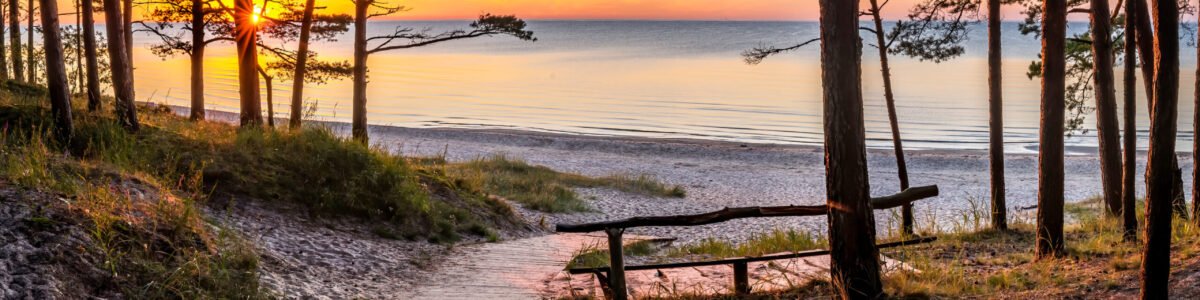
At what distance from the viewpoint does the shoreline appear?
76.4 ft

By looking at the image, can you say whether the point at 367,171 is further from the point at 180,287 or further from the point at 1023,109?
the point at 1023,109

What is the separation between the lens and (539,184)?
84.9ft

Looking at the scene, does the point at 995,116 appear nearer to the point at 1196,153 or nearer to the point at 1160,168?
the point at 1196,153

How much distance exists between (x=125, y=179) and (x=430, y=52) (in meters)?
150

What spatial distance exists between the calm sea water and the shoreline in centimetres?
425

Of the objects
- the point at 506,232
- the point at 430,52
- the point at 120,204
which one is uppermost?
the point at 430,52

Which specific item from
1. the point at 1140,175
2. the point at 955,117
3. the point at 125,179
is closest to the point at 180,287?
the point at 125,179

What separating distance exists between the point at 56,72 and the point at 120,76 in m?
2.09

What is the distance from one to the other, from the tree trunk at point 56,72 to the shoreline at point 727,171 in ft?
20.2

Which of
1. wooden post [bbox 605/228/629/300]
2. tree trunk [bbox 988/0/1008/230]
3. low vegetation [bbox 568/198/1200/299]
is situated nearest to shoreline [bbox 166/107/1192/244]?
tree trunk [bbox 988/0/1008/230]

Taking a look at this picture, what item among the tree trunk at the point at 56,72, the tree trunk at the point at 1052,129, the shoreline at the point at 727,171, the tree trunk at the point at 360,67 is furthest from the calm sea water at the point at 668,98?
the tree trunk at the point at 56,72

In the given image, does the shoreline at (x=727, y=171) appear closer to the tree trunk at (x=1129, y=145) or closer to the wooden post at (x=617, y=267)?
the tree trunk at (x=1129, y=145)

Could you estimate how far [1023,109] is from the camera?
2283 inches

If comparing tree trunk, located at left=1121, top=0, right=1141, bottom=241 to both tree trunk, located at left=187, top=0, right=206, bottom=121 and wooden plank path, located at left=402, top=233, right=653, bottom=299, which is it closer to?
wooden plank path, located at left=402, top=233, right=653, bottom=299
